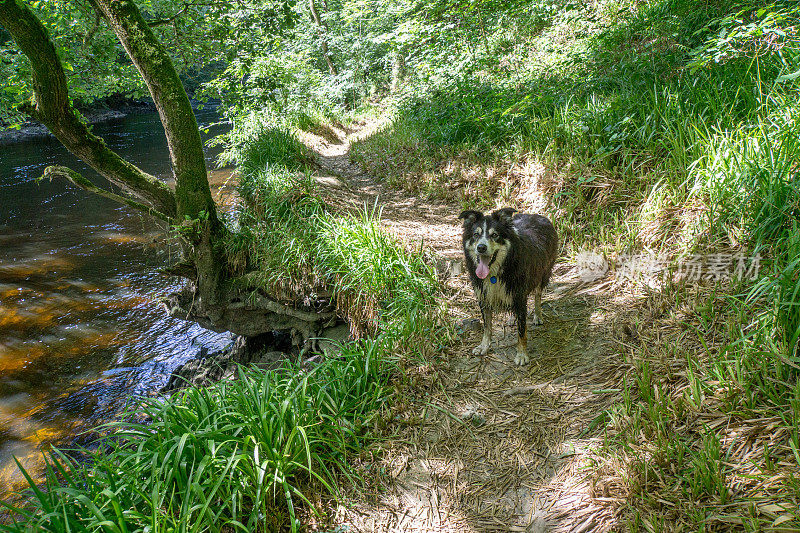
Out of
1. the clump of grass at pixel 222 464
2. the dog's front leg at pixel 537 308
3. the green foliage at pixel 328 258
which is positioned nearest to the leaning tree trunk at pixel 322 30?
the green foliage at pixel 328 258

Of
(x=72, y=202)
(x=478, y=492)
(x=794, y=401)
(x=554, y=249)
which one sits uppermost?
(x=72, y=202)

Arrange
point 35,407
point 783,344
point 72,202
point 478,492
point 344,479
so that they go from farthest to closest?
point 72,202 < point 35,407 < point 344,479 < point 478,492 < point 783,344

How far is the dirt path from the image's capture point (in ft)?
7.46

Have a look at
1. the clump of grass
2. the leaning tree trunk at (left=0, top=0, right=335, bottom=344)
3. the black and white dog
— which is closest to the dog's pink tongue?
the black and white dog

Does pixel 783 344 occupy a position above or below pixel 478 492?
above

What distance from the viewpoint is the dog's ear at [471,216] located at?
3291 mm

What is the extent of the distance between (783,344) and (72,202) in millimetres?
15341

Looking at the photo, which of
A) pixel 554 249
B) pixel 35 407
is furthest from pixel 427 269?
pixel 35 407

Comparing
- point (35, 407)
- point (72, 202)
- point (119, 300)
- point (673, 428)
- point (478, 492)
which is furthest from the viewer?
point (72, 202)

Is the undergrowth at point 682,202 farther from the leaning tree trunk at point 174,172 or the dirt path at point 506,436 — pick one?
the leaning tree trunk at point 174,172

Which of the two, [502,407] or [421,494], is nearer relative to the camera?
[421,494]

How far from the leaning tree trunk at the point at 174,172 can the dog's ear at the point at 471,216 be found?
2193 millimetres

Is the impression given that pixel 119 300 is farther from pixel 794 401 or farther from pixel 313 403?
pixel 794 401

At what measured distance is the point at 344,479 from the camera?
8.48 feet
